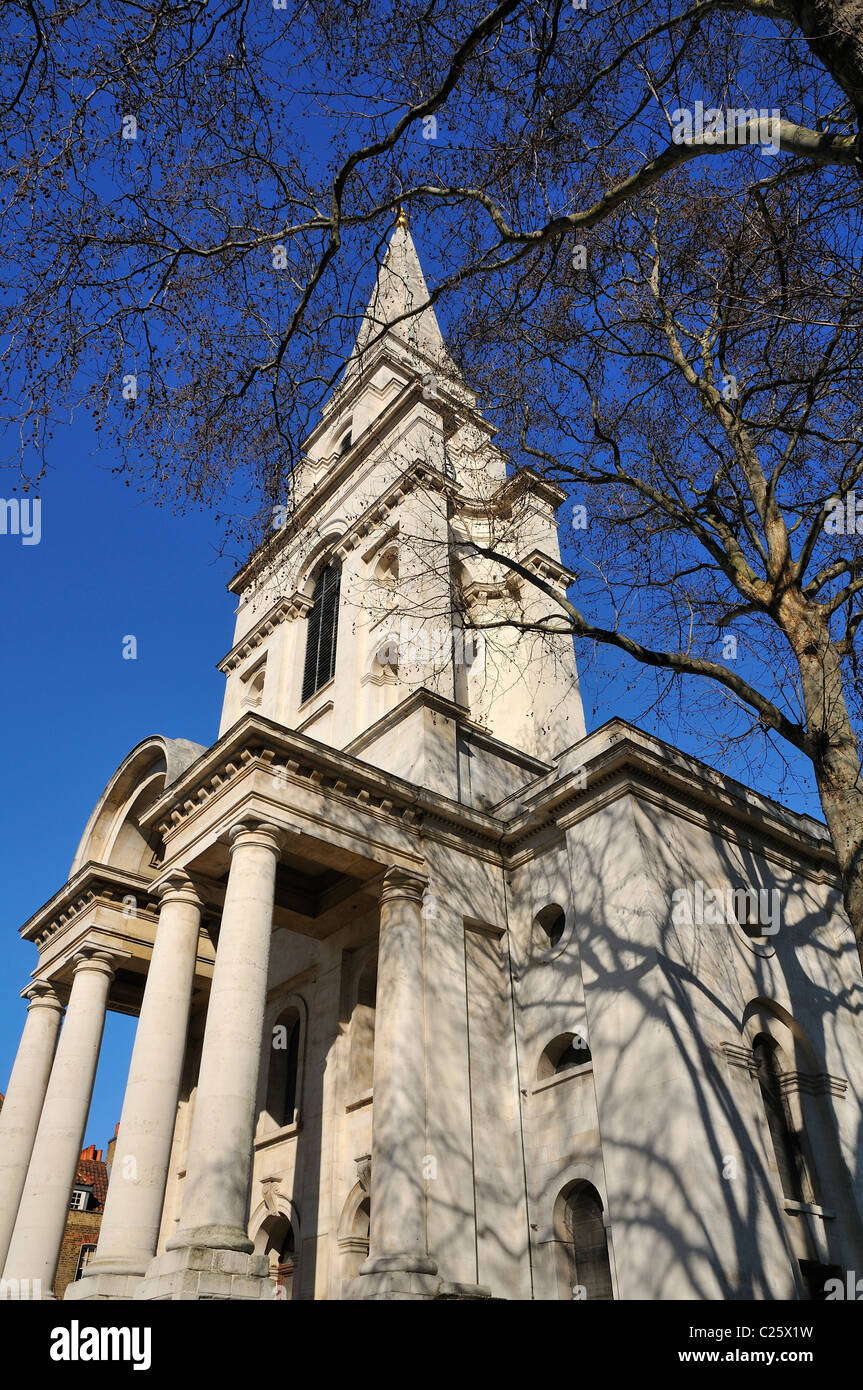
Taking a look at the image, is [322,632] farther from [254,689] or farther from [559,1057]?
[559,1057]

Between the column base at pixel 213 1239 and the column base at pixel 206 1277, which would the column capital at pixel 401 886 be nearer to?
the column base at pixel 213 1239

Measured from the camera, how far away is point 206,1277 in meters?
12.1

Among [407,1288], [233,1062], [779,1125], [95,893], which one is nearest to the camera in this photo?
[407,1288]

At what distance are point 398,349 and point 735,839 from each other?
2271cm

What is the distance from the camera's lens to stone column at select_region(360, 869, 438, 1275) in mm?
14203

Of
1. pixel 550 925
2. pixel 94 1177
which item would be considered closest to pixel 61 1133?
pixel 550 925

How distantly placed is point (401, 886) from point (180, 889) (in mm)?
4138

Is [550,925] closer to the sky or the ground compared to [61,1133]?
closer to the sky

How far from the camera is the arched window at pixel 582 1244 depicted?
49.1 ft

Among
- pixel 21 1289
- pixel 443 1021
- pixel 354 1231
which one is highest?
pixel 443 1021

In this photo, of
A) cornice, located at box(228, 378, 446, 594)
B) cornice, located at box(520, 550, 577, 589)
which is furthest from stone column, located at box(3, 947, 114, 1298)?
cornice, located at box(520, 550, 577, 589)

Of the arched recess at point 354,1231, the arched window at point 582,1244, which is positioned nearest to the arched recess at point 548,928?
the arched window at point 582,1244

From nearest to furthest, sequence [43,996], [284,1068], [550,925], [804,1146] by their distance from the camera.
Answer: [804,1146], [550,925], [284,1068], [43,996]
